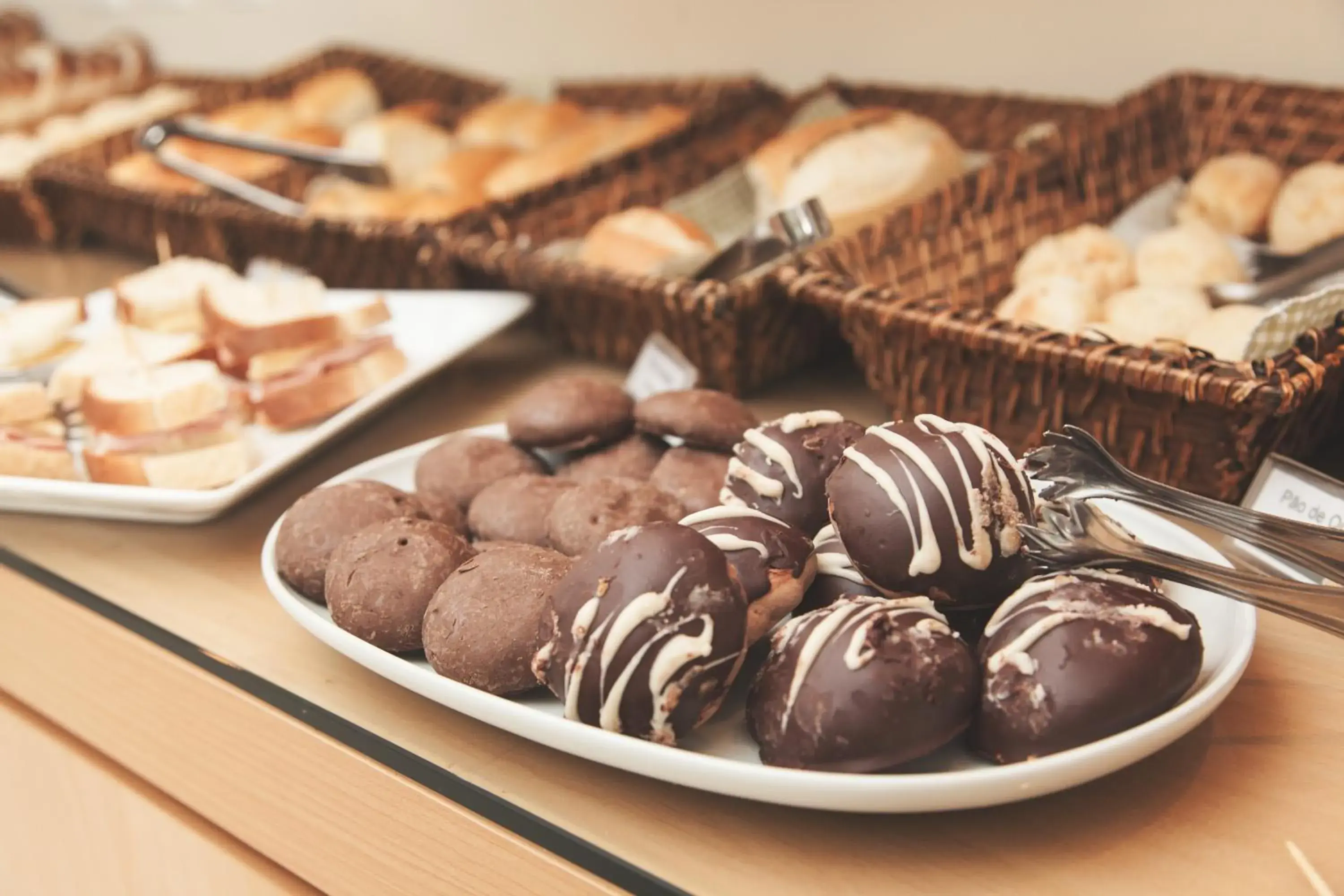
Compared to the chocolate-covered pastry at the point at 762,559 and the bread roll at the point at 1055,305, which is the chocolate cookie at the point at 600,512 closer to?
the chocolate-covered pastry at the point at 762,559

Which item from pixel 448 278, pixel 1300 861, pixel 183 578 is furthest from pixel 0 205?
pixel 1300 861

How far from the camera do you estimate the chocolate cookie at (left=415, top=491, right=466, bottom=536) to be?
100 centimetres

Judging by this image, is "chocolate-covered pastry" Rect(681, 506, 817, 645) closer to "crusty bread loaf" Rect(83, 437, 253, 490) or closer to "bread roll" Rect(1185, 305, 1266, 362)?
"bread roll" Rect(1185, 305, 1266, 362)

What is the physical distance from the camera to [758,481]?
84cm

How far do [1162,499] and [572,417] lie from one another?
1.69ft

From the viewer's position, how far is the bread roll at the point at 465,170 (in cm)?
178

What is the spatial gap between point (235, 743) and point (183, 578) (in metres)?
0.24

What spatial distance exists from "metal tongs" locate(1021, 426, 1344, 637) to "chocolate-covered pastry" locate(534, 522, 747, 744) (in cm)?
19

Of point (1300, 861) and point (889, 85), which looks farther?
point (889, 85)

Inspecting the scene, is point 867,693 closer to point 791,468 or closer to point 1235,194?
point 791,468

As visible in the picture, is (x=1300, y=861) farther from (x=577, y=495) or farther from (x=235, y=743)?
(x=235, y=743)

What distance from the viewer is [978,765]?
69cm

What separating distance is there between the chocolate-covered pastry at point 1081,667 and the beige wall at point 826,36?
1029 mm

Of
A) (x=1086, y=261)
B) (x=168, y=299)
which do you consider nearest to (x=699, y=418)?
(x=1086, y=261)
